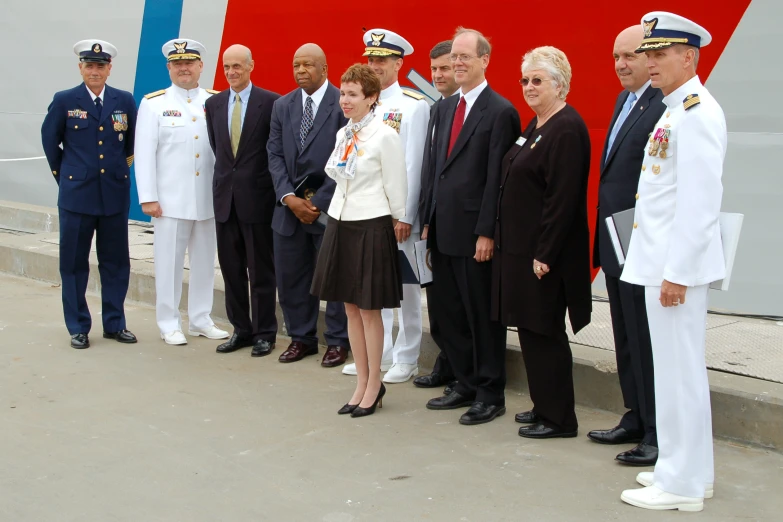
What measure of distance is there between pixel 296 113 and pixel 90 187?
1.35 m

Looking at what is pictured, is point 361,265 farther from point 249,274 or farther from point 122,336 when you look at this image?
point 122,336

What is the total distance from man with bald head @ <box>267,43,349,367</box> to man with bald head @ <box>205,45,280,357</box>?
0.15 m

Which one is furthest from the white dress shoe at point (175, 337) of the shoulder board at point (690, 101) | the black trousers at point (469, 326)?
the shoulder board at point (690, 101)

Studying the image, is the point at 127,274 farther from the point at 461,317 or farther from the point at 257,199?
the point at 461,317

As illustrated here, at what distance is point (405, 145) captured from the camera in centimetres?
458

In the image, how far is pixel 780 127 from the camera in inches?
184

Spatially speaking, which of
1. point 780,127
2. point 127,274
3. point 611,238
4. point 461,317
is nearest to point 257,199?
point 127,274

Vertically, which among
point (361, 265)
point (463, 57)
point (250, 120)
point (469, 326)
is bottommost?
point (469, 326)

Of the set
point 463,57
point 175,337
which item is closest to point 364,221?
point 463,57

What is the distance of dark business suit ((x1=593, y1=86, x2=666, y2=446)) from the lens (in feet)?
11.5

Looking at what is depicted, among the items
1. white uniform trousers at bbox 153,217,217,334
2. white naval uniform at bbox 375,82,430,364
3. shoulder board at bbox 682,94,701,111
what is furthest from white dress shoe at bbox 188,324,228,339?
shoulder board at bbox 682,94,701,111

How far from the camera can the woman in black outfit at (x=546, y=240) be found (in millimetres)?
3635

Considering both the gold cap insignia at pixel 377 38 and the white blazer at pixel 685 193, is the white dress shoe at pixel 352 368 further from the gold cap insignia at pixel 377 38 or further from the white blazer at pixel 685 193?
the white blazer at pixel 685 193

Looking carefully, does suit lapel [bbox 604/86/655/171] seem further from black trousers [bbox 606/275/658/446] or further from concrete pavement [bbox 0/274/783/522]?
concrete pavement [bbox 0/274/783/522]
